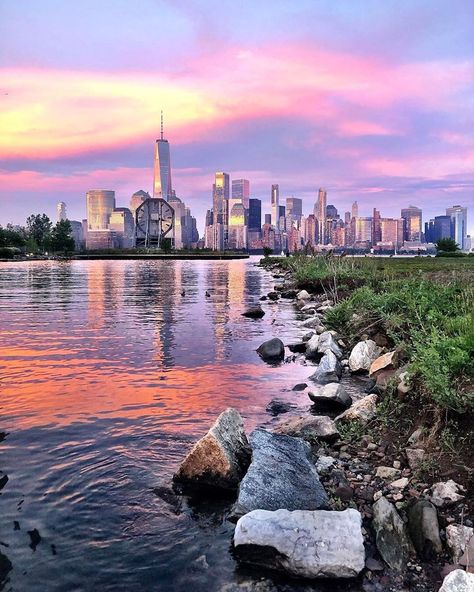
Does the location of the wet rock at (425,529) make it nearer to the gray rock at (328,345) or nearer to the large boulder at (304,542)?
the large boulder at (304,542)

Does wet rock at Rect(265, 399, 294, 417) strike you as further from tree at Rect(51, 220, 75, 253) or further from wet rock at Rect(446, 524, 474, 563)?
tree at Rect(51, 220, 75, 253)

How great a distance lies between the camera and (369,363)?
46.2 ft

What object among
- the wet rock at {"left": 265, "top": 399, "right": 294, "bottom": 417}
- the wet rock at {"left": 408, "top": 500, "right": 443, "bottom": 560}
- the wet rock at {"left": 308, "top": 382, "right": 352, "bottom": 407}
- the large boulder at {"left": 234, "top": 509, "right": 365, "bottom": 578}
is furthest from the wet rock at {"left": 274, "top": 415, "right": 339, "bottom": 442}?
the large boulder at {"left": 234, "top": 509, "right": 365, "bottom": 578}

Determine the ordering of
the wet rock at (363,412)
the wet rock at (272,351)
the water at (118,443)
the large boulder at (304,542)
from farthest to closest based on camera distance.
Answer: the wet rock at (272,351), the wet rock at (363,412), the water at (118,443), the large boulder at (304,542)

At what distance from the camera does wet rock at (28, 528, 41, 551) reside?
6109 mm

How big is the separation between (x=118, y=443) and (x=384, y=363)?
6603 mm

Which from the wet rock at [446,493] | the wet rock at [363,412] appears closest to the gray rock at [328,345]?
the wet rock at [363,412]

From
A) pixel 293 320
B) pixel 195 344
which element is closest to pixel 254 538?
pixel 195 344

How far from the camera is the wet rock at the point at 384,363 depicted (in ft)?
41.1

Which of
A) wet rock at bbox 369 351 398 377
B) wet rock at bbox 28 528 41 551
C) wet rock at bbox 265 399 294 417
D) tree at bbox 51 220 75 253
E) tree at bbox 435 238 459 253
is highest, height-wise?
tree at bbox 51 220 75 253

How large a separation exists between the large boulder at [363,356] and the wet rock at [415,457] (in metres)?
6.34

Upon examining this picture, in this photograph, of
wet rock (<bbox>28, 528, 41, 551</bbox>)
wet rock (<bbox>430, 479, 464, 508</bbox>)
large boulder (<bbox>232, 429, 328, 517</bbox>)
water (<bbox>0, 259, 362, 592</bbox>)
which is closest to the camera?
water (<bbox>0, 259, 362, 592</bbox>)

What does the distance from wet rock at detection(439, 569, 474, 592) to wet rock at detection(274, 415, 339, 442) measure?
13.4ft

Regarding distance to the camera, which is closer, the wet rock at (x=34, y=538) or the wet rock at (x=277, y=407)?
the wet rock at (x=34, y=538)
